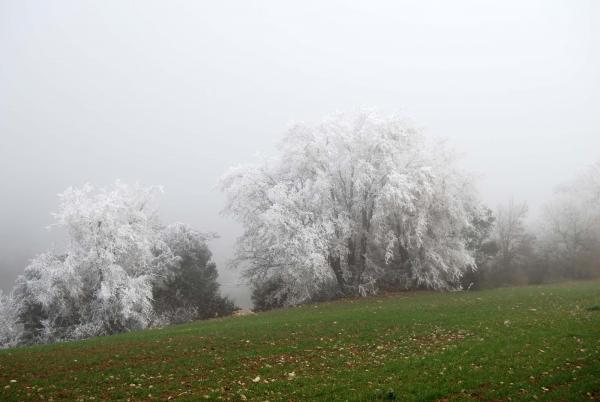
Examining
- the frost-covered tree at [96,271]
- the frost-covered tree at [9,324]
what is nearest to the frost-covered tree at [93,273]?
the frost-covered tree at [96,271]

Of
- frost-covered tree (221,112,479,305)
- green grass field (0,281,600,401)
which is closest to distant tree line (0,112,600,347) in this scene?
frost-covered tree (221,112,479,305)

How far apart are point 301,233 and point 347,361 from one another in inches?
838

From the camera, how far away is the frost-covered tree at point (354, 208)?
37.7 metres

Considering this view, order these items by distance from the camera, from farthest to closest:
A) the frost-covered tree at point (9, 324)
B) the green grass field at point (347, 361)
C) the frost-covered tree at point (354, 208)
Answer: the frost-covered tree at point (9, 324)
the frost-covered tree at point (354, 208)
the green grass field at point (347, 361)

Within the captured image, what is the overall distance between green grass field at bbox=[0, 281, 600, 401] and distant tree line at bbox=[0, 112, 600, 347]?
13985 millimetres

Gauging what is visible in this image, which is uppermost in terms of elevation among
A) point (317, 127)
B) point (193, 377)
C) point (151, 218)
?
point (317, 127)

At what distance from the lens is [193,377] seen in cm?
1451

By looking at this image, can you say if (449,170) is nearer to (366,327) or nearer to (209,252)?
(366,327)

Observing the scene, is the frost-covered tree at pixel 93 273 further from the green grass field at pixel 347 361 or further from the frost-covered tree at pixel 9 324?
the green grass field at pixel 347 361

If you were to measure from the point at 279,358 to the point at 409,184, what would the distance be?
2416 centimetres

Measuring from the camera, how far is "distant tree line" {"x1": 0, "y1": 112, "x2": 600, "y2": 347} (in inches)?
1495

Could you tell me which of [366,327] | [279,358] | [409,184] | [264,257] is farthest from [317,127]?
[279,358]

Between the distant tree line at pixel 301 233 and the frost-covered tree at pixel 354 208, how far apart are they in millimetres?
103

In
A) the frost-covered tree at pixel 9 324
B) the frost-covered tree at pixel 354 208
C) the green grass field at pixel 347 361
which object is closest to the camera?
the green grass field at pixel 347 361
